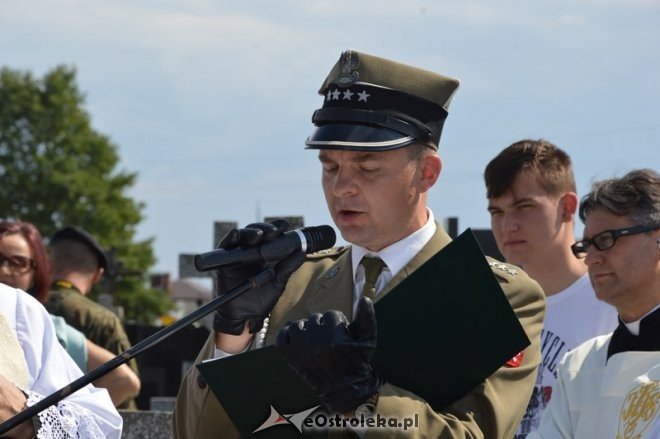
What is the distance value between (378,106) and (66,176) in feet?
135

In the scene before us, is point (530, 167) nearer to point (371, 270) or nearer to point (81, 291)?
point (371, 270)

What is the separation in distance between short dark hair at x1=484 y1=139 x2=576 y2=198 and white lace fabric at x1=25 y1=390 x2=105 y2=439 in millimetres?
2453

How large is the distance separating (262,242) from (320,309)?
777 millimetres

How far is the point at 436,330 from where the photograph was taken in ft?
10.5

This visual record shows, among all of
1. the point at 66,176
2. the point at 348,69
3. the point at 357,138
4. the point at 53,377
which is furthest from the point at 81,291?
the point at 66,176

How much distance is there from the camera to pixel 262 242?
9.43 ft

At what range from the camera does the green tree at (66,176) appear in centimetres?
4331

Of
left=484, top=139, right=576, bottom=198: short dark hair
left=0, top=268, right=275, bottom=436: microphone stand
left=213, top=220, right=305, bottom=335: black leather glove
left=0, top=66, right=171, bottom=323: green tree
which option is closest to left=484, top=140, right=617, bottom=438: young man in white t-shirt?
left=484, top=139, right=576, bottom=198: short dark hair

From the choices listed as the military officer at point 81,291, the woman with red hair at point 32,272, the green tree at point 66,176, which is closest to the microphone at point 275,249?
the woman with red hair at point 32,272

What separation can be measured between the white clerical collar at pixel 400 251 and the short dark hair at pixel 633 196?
3.81 ft

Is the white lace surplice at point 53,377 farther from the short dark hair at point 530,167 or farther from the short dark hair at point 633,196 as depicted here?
the short dark hair at point 530,167

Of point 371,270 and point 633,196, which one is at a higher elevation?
point 633,196

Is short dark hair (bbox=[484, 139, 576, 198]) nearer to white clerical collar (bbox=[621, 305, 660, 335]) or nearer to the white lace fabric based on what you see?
white clerical collar (bbox=[621, 305, 660, 335])

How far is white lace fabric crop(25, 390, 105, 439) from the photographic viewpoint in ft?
11.7
